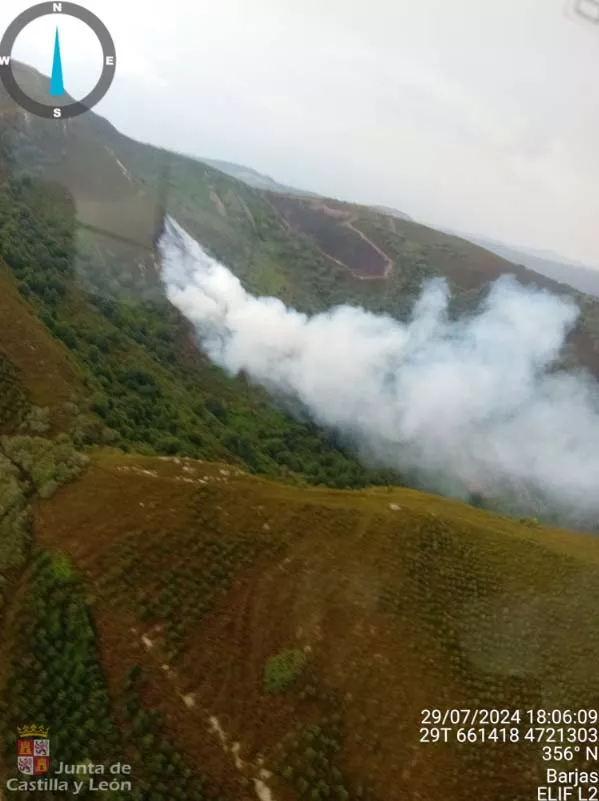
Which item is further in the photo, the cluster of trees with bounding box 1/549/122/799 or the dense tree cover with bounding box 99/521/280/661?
the dense tree cover with bounding box 99/521/280/661

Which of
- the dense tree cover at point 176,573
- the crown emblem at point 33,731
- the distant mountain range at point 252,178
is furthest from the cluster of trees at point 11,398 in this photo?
the distant mountain range at point 252,178

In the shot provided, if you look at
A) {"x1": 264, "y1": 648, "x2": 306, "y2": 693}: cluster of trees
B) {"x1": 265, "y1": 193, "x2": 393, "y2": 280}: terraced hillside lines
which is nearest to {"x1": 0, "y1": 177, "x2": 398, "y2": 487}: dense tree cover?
{"x1": 264, "y1": 648, "x2": 306, "y2": 693}: cluster of trees

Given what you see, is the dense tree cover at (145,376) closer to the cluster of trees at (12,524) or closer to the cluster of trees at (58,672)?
the cluster of trees at (12,524)

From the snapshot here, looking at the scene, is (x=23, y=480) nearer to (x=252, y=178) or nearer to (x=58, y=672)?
(x=58, y=672)

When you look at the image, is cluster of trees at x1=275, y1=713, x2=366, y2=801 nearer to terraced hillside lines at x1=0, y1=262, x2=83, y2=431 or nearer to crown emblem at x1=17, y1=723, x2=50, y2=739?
crown emblem at x1=17, y1=723, x2=50, y2=739

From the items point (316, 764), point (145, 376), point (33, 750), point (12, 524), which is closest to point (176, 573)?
point (12, 524)

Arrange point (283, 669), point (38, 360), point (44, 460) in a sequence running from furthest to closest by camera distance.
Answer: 1. point (38, 360)
2. point (44, 460)
3. point (283, 669)
